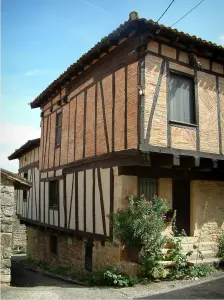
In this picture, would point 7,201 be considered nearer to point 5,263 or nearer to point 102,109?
point 5,263

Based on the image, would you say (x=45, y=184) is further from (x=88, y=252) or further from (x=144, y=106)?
(x=144, y=106)

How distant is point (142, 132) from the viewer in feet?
26.1

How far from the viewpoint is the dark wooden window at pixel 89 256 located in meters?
10.4

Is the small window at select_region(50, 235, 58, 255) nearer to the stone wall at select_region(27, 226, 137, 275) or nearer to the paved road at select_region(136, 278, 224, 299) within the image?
the stone wall at select_region(27, 226, 137, 275)

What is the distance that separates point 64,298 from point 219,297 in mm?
3355

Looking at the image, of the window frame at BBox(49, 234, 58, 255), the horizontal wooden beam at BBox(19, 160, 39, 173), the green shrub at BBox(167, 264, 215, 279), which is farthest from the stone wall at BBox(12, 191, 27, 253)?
the green shrub at BBox(167, 264, 215, 279)

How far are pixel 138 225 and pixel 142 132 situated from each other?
8.09 feet

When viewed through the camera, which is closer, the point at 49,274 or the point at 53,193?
the point at 49,274

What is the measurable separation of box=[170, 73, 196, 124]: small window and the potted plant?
272cm

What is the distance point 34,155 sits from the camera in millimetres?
16859

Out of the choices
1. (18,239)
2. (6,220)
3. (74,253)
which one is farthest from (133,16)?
(18,239)

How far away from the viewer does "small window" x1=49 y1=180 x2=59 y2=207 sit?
1308 cm

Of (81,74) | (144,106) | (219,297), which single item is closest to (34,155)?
(81,74)

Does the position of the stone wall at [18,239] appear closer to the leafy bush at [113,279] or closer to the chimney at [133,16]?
the leafy bush at [113,279]
